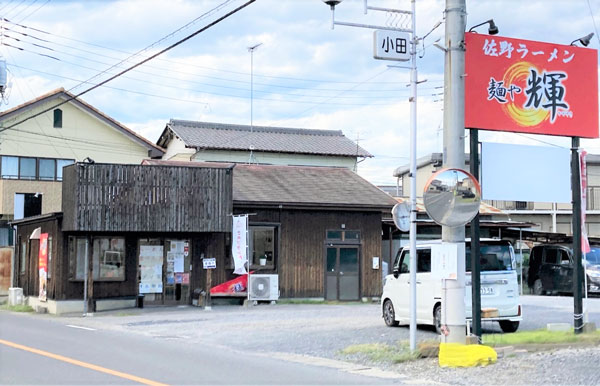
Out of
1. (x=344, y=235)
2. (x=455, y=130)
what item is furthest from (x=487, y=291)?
(x=344, y=235)

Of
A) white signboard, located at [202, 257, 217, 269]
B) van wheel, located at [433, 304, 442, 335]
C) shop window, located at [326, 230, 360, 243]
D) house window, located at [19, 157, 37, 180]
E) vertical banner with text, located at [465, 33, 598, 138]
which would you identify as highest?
house window, located at [19, 157, 37, 180]

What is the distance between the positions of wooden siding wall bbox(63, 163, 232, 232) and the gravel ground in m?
2.79

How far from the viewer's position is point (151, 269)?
2636 centimetres

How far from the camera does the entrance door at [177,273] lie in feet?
87.4

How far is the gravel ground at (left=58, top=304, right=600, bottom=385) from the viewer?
1095 cm

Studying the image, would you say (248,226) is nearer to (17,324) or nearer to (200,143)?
(17,324)

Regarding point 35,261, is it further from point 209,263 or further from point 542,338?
point 542,338

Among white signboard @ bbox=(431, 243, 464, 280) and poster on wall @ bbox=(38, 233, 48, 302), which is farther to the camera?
poster on wall @ bbox=(38, 233, 48, 302)

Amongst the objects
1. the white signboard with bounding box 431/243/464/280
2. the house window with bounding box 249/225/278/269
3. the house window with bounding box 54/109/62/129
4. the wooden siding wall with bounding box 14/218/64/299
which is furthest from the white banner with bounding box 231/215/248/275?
the house window with bounding box 54/109/62/129

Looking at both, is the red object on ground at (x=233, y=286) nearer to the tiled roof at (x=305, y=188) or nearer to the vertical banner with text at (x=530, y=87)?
the tiled roof at (x=305, y=188)

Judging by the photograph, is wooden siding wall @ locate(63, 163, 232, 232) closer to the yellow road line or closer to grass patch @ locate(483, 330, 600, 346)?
the yellow road line

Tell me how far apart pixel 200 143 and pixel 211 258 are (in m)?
17.5

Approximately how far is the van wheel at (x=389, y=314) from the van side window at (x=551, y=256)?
1525 cm

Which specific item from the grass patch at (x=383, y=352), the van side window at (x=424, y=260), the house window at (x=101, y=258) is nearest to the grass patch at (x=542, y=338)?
the grass patch at (x=383, y=352)
